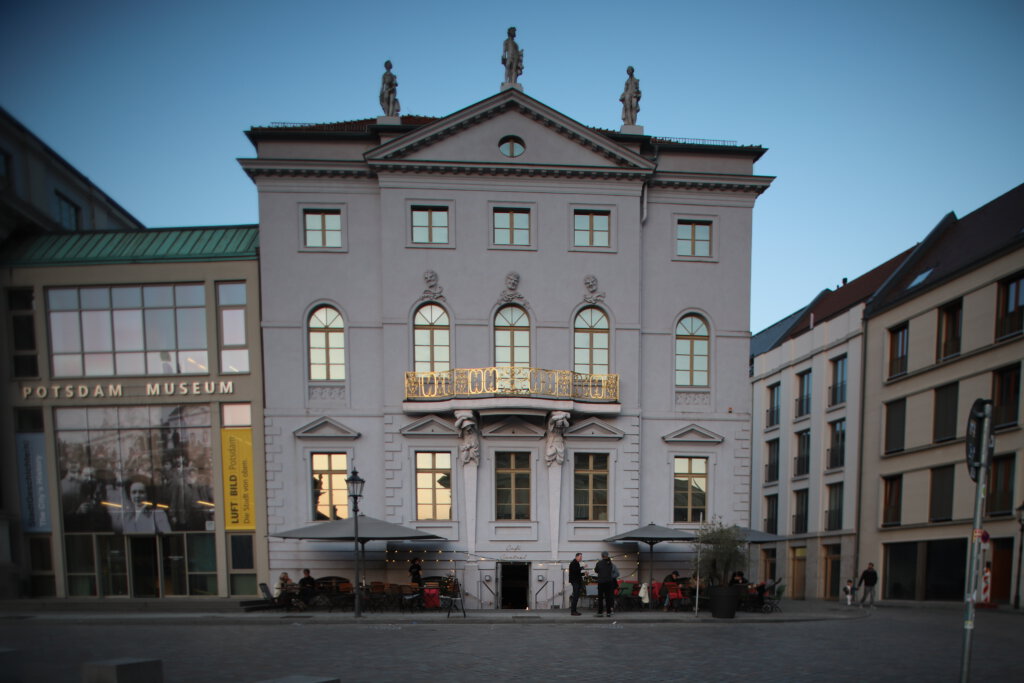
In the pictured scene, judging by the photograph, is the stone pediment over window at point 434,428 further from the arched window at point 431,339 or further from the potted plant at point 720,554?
the potted plant at point 720,554

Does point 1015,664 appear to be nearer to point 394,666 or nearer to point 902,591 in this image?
point 394,666

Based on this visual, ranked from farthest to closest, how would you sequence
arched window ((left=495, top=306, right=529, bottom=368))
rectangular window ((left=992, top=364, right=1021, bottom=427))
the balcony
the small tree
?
rectangular window ((left=992, top=364, right=1021, bottom=427))
arched window ((left=495, top=306, right=529, bottom=368))
the balcony
the small tree

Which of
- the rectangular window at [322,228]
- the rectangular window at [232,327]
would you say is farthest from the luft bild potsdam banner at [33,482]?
the rectangular window at [322,228]

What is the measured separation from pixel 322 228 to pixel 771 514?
31.0 meters

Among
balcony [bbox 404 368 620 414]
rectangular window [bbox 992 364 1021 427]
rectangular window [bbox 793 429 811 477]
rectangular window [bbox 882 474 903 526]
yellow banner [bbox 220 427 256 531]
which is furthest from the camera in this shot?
rectangular window [bbox 793 429 811 477]

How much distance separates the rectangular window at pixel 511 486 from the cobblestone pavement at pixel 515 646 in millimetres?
3944

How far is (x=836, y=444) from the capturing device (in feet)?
115

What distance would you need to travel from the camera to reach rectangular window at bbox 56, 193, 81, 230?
91.1ft

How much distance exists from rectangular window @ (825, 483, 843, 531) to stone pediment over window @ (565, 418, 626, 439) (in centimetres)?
1670

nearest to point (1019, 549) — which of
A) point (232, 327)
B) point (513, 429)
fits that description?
point (513, 429)

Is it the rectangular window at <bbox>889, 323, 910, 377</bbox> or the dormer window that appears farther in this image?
the rectangular window at <bbox>889, 323, 910, 377</bbox>

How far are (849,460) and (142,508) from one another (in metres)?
29.4

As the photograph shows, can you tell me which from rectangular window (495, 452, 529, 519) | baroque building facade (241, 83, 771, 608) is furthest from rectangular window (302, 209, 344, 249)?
rectangular window (495, 452, 529, 519)

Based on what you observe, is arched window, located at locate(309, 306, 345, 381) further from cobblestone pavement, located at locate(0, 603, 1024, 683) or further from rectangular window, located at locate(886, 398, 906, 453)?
rectangular window, located at locate(886, 398, 906, 453)
